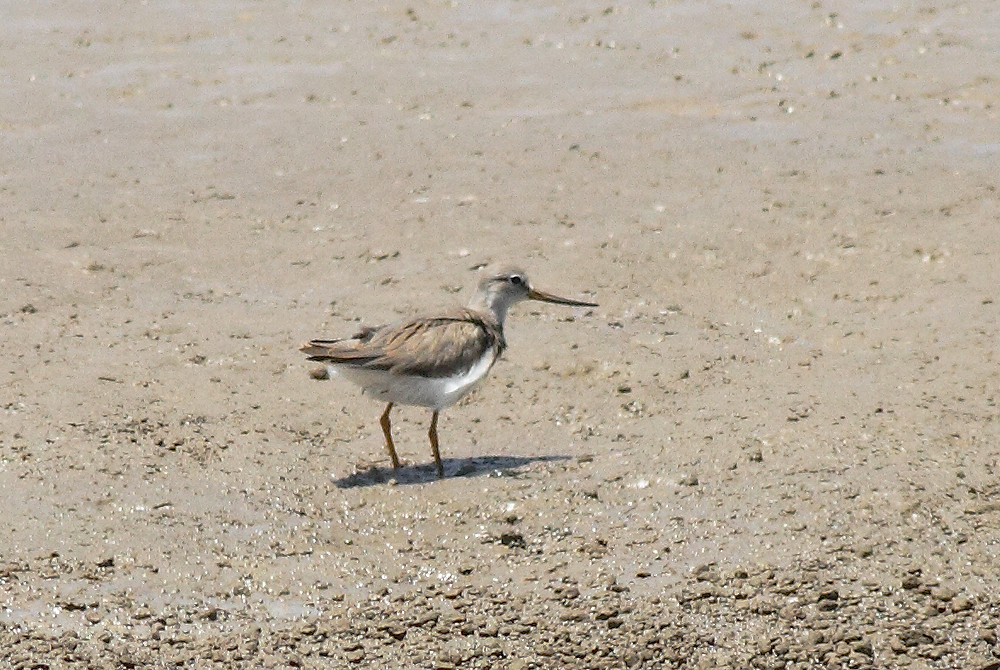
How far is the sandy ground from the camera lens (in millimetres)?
5797

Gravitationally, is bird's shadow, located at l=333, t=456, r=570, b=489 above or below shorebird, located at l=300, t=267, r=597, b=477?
below

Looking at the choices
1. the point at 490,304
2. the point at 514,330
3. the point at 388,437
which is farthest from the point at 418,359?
the point at 514,330

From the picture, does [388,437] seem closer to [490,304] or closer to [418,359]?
[418,359]

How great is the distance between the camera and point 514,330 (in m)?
8.72

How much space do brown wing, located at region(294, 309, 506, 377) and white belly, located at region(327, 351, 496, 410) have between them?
0.11 feet

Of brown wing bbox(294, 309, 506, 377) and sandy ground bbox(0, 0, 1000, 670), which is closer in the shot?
sandy ground bbox(0, 0, 1000, 670)

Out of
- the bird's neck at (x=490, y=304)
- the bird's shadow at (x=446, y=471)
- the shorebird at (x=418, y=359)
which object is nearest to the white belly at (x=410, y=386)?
the shorebird at (x=418, y=359)

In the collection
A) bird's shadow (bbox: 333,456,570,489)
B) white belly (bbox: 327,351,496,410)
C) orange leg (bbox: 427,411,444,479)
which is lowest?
bird's shadow (bbox: 333,456,570,489)

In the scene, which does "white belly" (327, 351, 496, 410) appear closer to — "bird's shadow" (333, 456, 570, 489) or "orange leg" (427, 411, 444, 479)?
"orange leg" (427, 411, 444, 479)

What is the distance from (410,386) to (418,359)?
0.45 feet

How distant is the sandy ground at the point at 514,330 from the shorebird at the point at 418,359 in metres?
0.36

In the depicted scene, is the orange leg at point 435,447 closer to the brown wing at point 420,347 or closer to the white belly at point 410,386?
the white belly at point 410,386

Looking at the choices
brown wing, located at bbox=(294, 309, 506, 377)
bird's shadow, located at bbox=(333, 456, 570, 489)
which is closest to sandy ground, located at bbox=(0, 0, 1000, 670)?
bird's shadow, located at bbox=(333, 456, 570, 489)

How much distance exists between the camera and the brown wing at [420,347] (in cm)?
698
